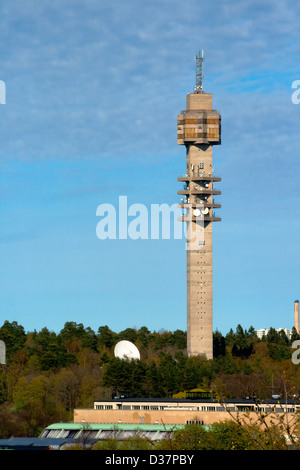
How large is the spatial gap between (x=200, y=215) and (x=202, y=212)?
72cm

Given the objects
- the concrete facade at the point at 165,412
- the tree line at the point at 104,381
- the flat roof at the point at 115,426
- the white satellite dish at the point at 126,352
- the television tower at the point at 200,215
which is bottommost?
the flat roof at the point at 115,426

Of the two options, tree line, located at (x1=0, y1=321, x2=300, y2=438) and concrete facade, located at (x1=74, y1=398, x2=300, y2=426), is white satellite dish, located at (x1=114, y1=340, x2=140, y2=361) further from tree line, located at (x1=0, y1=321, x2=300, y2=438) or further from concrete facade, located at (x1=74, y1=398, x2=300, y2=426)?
concrete facade, located at (x1=74, y1=398, x2=300, y2=426)

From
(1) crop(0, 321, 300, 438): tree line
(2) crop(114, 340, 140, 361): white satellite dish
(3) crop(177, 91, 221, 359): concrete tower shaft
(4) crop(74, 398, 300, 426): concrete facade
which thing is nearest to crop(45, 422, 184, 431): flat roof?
(4) crop(74, 398, 300, 426): concrete facade

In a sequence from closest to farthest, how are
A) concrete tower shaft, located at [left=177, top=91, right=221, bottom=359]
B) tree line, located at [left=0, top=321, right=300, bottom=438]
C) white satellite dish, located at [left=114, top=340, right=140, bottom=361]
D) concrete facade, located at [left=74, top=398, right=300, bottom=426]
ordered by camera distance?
1. concrete facade, located at [left=74, top=398, right=300, bottom=426]
2. tree line, located at [left=0, top=321, right=300, bottom=438]
3. white satellite dish, located at [left=114, top=340, right=140, bottom=361]
4. concrete tower shaft, located at [left=177, top=91, right=221, bottom=359]

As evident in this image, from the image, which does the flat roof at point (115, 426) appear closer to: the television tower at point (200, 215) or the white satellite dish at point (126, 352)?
the white satellite dish at point (126, 352)

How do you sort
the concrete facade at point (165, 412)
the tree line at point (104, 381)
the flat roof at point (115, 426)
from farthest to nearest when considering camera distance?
1. the tree line at point (104, 381)
2. the concrete facade at point (165, 412)
3. the flat roof at point (115, 426)

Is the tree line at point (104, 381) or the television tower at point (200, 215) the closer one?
the tree line at point (104, 381)

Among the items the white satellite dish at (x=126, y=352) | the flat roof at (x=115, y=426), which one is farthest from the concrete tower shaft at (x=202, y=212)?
the flat roof at (x=115, y=426)

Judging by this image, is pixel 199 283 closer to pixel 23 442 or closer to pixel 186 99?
pixel 186 99

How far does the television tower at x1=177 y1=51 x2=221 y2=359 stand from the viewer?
191 m

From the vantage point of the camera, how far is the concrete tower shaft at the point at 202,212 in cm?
19062

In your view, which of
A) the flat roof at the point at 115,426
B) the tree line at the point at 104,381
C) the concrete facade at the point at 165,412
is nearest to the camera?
the flat roof at the point at 115,426

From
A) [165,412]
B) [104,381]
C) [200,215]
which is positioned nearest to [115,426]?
[165,412]

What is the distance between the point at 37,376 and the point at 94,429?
51020mm
